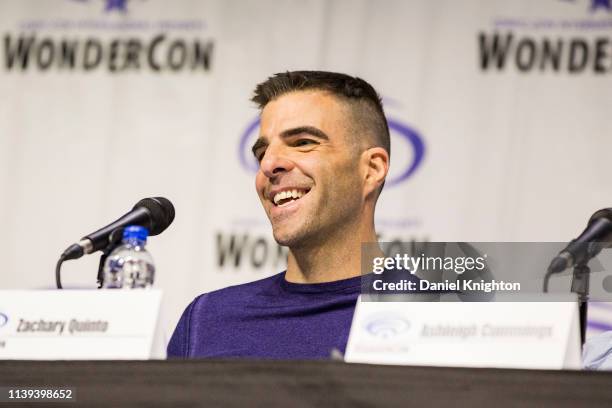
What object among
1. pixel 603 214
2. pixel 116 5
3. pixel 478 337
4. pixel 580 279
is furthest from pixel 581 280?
pixel 116 5

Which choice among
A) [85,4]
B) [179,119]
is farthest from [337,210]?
[85,4]

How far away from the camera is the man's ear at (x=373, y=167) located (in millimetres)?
2600

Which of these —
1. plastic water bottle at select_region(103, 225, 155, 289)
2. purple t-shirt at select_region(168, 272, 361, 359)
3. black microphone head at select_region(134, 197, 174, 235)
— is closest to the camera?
plastic water bottle at select_region(103, 225, 155, 289)

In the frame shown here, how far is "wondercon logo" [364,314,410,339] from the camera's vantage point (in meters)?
1.38

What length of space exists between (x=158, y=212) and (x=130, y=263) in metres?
0.11

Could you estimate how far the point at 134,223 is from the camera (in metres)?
1.88

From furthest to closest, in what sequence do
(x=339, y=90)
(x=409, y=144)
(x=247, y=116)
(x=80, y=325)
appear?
1. (x=247, y=116)
2. (x=409, y=144)
3. (x=339, y=90)
4. (x=80, y=325)

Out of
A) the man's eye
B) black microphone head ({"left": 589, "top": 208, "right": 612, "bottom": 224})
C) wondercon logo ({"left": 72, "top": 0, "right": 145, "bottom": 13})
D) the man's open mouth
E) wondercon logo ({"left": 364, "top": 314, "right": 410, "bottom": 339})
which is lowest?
wondercon logo ({"left": 364, "top": 314, "right": 410, "bottom": 339})

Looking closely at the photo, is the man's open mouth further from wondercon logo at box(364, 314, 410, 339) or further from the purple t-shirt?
wondercon logo at box(364, 314, 410, 339)

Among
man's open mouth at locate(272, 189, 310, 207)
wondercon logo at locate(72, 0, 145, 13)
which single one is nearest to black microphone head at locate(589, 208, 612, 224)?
man's open mouth at locate(272, 189, 310, 207)

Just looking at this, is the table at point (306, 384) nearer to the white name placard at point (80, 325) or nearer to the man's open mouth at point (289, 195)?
the white name placard at point (80, 325)

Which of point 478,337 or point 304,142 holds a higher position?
point 304,142

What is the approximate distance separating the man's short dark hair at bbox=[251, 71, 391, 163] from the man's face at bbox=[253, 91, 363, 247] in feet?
0.10

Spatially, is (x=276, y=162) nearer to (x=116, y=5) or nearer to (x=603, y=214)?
(x=603, y=214)
